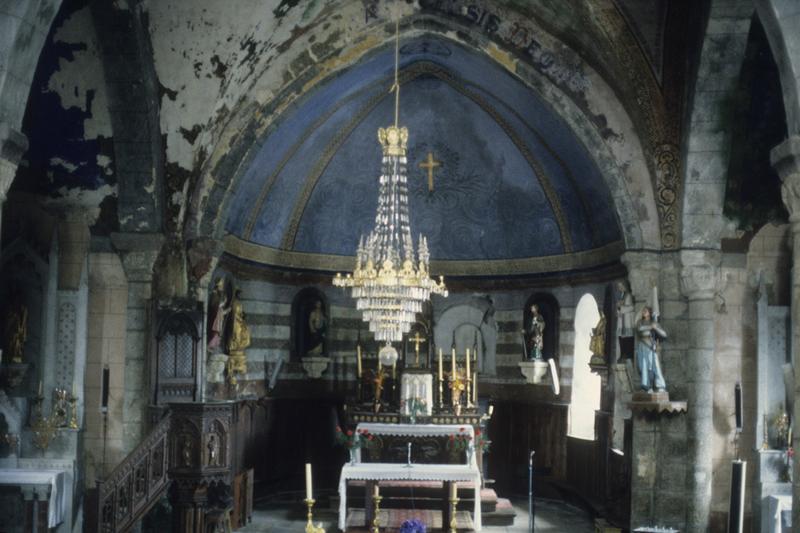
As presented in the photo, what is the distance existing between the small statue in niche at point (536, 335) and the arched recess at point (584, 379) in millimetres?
571

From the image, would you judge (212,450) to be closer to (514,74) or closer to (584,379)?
(514,74)

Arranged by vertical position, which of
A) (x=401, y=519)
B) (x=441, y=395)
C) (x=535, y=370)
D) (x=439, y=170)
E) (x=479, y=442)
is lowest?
(x=401, y=519)

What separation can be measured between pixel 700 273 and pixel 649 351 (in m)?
1.15

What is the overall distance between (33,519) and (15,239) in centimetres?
322

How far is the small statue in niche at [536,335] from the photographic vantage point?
55.0ft

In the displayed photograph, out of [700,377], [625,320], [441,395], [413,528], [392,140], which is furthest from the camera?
[441,395]

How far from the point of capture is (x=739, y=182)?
1273cm

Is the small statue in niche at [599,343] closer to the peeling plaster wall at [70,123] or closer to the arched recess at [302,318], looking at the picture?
the arched recess at [302,318]

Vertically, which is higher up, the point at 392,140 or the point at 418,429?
the point at 392,140

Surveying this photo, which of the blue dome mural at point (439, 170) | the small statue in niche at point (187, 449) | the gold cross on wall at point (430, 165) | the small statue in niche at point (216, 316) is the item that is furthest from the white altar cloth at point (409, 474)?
the gold cross on wall at point (430, 165)

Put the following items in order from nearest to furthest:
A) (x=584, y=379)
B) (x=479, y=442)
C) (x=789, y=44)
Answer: (x=789, y=44)
(x=479, y=442)
(x=584, y=379)

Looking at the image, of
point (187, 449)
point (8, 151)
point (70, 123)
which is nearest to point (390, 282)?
point (187, 449)

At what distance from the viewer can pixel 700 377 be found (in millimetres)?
12562

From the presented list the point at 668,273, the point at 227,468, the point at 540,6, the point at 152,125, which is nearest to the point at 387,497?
the point at 227,468
